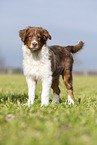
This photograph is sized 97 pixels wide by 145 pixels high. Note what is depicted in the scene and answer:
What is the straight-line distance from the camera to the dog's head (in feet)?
14.2

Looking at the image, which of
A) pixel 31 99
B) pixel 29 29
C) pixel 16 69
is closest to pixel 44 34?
pixel 29 29

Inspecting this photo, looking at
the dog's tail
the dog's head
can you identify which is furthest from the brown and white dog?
the dog's tail

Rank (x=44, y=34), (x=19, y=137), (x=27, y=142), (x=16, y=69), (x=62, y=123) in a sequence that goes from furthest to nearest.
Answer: (x=16, y=69)
(x=44, y=34)
(x=62, y=123)
(x=19, y=137)
(x=27, y=142)

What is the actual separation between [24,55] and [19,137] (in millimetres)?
2629

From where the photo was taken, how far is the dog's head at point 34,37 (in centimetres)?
434

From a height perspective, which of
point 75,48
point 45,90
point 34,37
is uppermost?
point 34,37

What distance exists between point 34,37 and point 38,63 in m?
0.63

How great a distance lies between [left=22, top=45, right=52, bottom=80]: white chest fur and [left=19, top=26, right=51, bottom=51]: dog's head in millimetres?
163

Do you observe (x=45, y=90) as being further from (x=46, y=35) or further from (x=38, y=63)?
(x=46, y=35)

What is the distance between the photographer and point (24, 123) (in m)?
2.96

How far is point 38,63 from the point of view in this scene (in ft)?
15.3

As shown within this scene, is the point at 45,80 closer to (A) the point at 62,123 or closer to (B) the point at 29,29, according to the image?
(B) the point at 29,29

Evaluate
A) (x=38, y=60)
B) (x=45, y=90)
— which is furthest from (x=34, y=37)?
(x=45, y=90)

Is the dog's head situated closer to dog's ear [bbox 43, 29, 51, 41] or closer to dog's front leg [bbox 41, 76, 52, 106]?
dog's ear [bbox 43, 29, 51, 41]
